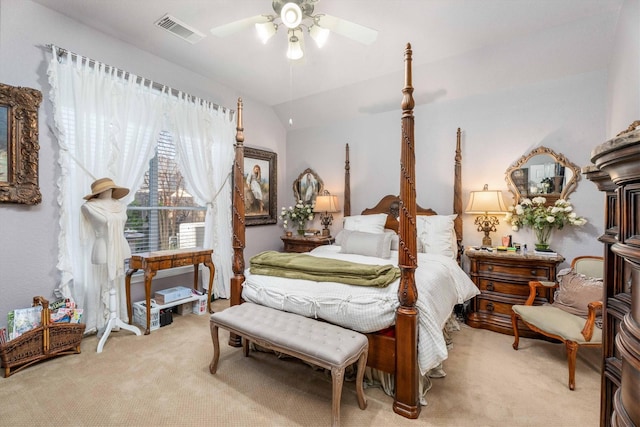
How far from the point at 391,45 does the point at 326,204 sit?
2.22m

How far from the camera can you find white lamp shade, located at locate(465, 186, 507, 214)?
3332 millimetres

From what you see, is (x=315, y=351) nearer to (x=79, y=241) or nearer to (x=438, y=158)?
(x=79, y=241)

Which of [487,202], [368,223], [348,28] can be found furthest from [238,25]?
[487,202]

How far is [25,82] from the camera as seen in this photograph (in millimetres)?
2586

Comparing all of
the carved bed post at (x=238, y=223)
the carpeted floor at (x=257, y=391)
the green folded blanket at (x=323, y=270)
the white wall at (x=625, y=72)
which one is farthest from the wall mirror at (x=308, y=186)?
the white wall at (x=625, y=72)

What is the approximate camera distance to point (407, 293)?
1.90m

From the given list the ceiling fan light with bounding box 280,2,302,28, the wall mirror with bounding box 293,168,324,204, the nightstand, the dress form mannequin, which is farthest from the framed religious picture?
the ceiling fan light with bounding box 280,2,302,28

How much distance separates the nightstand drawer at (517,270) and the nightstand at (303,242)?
6.89 ft

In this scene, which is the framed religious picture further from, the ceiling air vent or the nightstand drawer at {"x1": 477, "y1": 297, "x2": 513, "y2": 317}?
the nightstand drawer at {"x1": 477, "y1": 297, "x2": 513, "y2": 317}

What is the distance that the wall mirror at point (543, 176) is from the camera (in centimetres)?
323

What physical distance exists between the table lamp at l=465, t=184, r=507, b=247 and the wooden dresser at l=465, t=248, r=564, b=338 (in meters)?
0.35

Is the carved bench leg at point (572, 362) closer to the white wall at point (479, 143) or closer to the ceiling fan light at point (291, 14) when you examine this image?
the white wall at point (479, 143)

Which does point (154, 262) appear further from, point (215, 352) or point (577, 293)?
point (577, 293)

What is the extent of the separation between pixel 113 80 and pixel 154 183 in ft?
3.69
